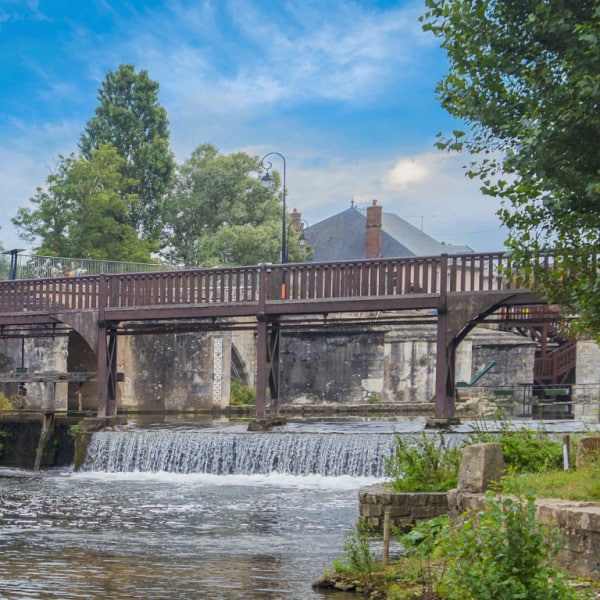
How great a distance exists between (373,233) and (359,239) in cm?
259

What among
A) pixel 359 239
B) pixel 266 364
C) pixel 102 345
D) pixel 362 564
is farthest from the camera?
pixel 359 239

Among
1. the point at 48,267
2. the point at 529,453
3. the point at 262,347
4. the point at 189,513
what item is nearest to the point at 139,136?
the point at 48,267

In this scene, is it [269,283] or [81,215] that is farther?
[81,215]

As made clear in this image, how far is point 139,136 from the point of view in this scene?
53.2m

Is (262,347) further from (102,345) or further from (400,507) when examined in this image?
(400,507)

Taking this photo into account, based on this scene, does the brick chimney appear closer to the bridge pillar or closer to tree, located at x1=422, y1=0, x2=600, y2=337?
the bridge pillar

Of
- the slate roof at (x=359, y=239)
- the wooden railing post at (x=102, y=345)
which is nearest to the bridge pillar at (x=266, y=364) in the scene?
the wooden railing post at (x=102, y=345)

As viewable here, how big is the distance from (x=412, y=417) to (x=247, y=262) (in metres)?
18.0

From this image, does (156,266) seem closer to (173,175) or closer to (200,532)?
(173,175)

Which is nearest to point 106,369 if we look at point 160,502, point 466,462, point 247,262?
point 160,502

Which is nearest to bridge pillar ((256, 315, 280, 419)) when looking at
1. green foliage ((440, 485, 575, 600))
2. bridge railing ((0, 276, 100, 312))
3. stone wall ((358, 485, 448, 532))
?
bridge railing ((0, 276, 100, 312))

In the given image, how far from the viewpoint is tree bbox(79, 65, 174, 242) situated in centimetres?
5247

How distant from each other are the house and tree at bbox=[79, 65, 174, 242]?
7633mm

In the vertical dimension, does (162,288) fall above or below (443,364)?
above
